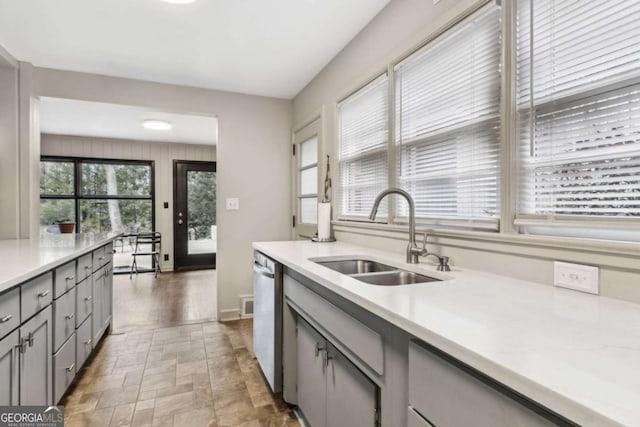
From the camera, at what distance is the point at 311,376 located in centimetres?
161

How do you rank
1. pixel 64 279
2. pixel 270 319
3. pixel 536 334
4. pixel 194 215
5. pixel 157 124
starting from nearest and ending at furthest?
pixel 536 334
pixel 64 279
pixel 270 319
pixel 157 124
pixel 194 215

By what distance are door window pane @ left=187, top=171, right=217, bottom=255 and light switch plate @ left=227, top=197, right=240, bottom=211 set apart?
3.17 meters

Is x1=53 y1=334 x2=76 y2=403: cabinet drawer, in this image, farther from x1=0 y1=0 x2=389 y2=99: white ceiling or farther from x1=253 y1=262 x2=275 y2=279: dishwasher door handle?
x1=0 y1=0 x2=389 y2=99: white ceiling

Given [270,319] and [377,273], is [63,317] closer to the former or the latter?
[270,319]

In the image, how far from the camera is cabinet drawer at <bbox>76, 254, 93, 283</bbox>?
2199 mm

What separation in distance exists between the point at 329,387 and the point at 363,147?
5.23ft

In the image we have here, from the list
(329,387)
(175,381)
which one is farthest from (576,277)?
(175,381)

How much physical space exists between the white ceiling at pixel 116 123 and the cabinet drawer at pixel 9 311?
283 centimetres

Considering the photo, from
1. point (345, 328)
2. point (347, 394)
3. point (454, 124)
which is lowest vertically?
point (347, 394)

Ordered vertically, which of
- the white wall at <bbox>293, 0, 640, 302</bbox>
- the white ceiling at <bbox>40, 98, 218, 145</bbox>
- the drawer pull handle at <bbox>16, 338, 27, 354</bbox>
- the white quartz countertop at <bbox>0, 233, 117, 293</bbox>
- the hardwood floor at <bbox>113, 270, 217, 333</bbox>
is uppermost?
the white ceiling at <bbox>40, 98, 218, 145</bbox>

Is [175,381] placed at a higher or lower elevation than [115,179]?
lower

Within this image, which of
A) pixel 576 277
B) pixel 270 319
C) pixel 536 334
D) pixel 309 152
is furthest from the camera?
pixel 309 152

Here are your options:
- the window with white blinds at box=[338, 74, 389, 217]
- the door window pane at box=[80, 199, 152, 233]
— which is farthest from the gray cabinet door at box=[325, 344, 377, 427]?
the door window pane at box=[80, 199, 152, 233]

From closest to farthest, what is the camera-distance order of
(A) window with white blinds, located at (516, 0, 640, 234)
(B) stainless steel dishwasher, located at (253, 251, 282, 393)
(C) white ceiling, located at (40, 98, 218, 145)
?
(A) window with white blinds, located at (516, 0, 640, 234) < (B) stainless steel dishwasher, located at (253, 251, 282, 393) < (C) white ceiling, located at (40, 98, 218, 145)
